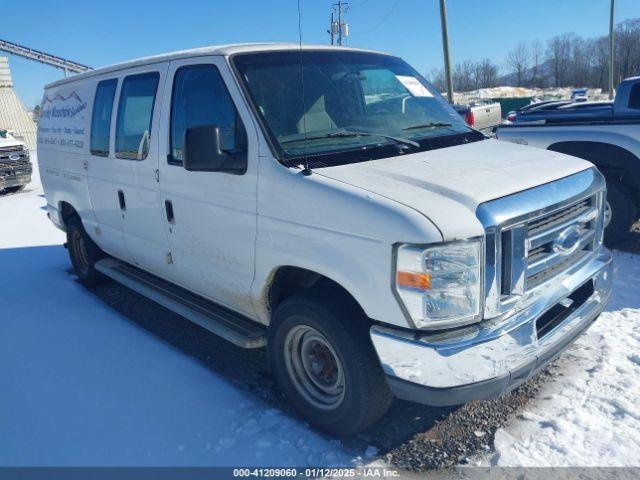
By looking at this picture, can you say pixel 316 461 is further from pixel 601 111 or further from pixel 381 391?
pixel 601 111

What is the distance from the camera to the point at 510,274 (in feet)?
8.29

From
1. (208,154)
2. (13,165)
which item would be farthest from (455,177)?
(13,165)

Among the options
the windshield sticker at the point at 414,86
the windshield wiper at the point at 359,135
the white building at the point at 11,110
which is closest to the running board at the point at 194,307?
the windshield wiper at the point at 359,135

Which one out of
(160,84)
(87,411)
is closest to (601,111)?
(160,84)

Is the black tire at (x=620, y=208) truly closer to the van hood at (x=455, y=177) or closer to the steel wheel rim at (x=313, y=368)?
the van hood at (x=455, y=177)

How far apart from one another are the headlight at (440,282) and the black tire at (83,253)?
13.7 ft

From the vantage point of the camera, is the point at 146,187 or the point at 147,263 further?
the point at 147,263

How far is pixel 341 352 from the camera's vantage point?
109 inches

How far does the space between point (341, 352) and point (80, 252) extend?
13.8ft

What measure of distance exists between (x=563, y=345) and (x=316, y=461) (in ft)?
4.87

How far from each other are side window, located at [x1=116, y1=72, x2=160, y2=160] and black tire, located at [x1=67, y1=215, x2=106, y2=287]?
62.5 inches

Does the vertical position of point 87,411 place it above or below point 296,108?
below

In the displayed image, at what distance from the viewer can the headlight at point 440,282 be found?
2391 mm

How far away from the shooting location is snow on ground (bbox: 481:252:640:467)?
9.16 feet
